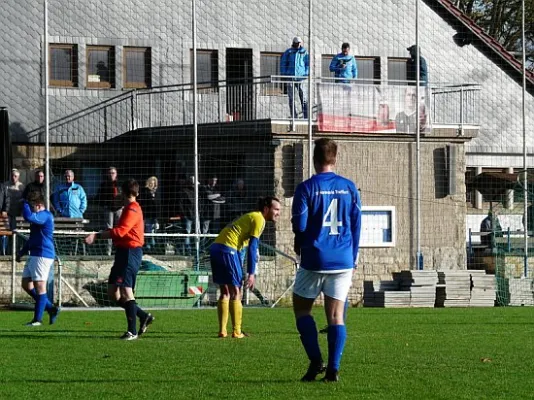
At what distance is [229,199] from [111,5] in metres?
6.79

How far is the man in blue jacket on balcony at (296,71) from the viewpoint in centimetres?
3209

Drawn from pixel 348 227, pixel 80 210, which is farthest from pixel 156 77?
pixel 348 227

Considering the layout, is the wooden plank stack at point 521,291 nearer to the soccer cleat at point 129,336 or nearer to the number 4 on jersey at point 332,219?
the soccer cleat at point 129,336

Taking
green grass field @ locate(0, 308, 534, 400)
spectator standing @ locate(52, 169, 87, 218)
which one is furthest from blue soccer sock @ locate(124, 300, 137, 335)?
spectator standing @ locate(52, 169, 87, 218)

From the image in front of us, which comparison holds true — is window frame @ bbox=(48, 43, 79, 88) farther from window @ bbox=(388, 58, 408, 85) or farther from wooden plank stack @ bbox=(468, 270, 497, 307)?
wooden plank stack @ bbox=(468, 270, 497, 307)

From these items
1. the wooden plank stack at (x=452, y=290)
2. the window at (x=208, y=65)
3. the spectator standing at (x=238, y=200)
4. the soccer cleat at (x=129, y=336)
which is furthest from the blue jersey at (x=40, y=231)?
the window at (x=208, y=65)

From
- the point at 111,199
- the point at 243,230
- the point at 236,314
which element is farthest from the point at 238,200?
the point at 236,314

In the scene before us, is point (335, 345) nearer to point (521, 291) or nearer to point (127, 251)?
point (127, 251)

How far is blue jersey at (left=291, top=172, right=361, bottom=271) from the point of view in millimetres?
11070

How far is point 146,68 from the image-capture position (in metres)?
35.6

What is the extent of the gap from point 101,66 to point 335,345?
25.1 metres

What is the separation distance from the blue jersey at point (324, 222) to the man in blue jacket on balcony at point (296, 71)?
21.0m

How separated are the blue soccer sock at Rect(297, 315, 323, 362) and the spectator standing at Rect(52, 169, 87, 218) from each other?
751 inches

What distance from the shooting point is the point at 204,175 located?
→ 106 feet
